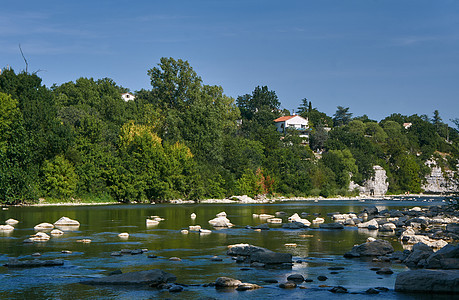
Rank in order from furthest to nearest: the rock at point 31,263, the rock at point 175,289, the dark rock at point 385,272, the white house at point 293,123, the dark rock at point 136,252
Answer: the white house at point 293,123
the dark rock at point 136,252
the rock at point 31,263
the dark rock at point 385,272
the rock at point 175,289

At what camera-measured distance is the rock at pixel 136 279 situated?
711 inches

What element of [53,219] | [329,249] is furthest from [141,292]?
[53,219]

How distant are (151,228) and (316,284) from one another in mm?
22226

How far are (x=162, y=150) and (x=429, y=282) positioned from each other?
71.7 meters

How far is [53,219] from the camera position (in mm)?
43844

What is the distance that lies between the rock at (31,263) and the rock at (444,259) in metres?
15.7

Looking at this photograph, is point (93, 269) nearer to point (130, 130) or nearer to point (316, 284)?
point (316, 284)

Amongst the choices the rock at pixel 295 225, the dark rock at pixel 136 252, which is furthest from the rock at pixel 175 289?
the rock at pixel 295 225

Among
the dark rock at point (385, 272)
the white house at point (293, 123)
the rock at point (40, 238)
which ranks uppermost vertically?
the white house at point (293, 123)

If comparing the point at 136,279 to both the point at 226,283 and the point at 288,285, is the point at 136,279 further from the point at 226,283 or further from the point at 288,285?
the point at 288,285

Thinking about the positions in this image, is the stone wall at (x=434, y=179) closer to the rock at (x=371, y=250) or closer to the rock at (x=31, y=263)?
the rock at (x=371, y=250)

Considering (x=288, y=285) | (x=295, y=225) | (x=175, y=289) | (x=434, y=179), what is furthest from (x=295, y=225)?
(x=434, y=179)

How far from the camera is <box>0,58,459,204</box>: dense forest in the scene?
6950 centimetres

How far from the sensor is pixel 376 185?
483 ft
